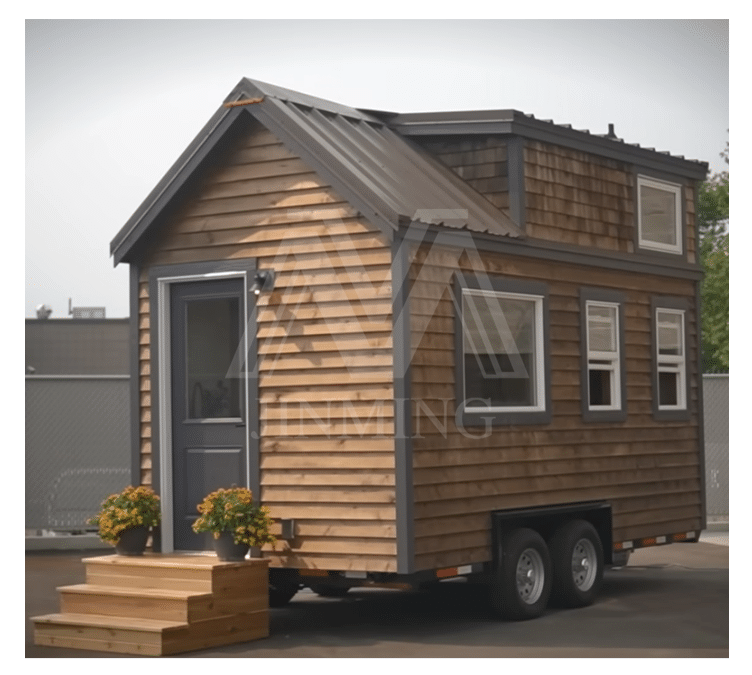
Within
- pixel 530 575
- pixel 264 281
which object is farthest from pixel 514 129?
pixel 530 575

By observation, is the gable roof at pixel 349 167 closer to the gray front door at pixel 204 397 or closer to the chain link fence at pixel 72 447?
the gray front door at pixel 204 397

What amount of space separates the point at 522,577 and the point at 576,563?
3.19 feet

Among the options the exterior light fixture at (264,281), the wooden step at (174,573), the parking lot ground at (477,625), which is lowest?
the parking lot ground at (477,625)

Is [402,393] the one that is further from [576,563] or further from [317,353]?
[576,563]

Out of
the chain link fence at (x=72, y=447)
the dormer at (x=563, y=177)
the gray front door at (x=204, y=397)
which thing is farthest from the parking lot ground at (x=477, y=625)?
the dormer at (x=563, y=177)

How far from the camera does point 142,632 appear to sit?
33.4 feet

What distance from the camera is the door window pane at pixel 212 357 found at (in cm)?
1184

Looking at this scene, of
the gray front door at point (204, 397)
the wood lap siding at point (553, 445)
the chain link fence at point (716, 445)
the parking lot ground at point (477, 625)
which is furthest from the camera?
the chain link fence at point (716, 445)

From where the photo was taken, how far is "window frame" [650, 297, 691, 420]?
46.7 feet

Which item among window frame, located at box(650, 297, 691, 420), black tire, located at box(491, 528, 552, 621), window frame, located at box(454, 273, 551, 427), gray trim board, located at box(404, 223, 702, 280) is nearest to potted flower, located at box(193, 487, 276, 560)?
window frame, located at box(454, 273, 551, 427)

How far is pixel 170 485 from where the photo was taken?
12.1 meters

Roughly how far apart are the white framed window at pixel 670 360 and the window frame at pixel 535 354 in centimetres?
225
